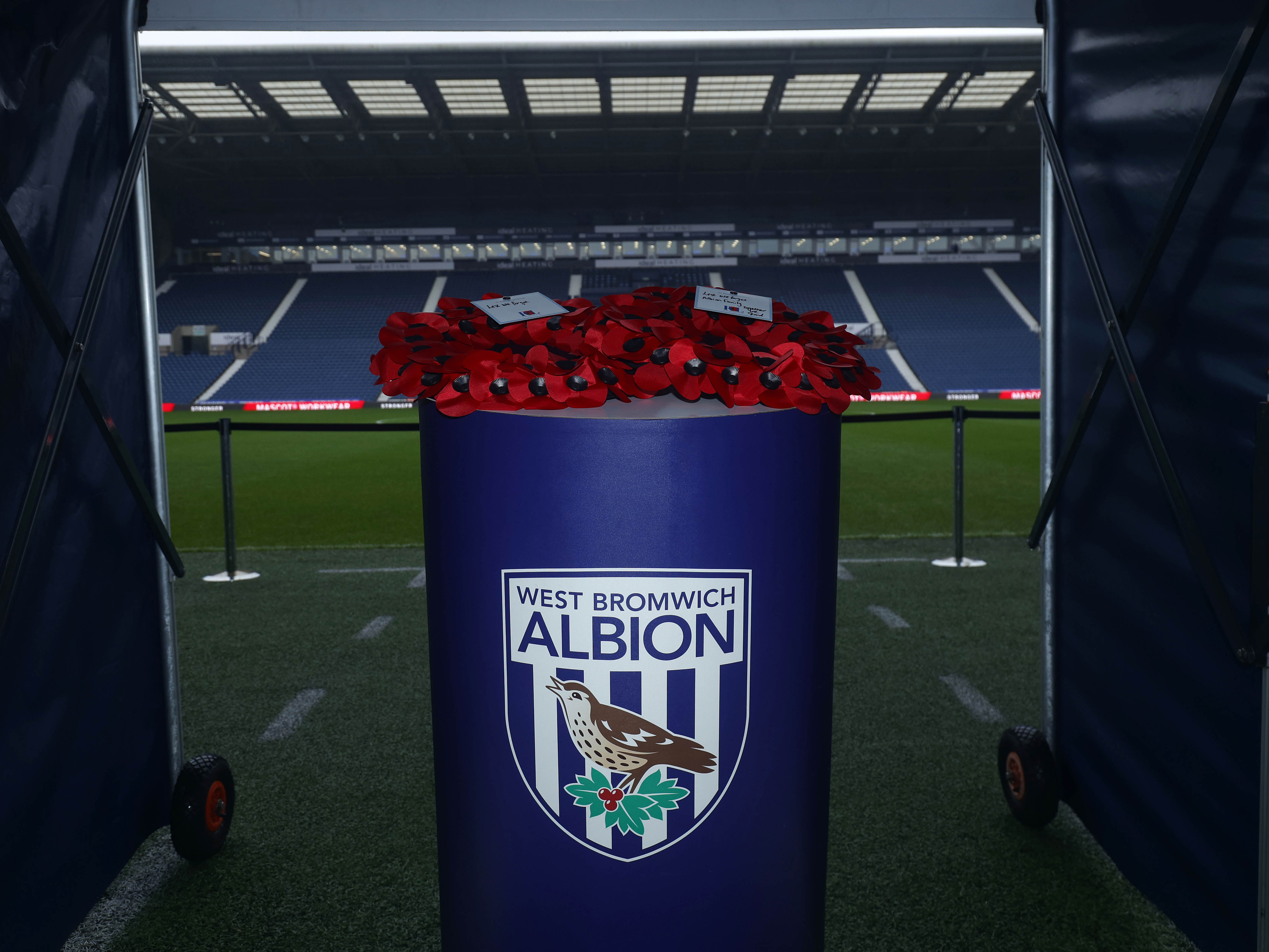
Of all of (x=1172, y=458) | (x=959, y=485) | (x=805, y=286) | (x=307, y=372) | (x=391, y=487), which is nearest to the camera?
(x=1172, y=458)

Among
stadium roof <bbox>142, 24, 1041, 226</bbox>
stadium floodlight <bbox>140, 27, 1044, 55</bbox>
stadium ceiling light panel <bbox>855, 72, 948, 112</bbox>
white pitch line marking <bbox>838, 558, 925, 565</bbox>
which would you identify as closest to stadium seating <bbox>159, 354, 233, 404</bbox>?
stadium roof <bbox>142, 24, 1041, 226</bbox>

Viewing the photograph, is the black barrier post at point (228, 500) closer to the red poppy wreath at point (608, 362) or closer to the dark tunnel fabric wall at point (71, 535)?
the dark tunnel fabric wall at point (71, 535)

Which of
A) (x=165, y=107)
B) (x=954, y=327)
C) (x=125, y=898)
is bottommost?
(x=125, y=898)

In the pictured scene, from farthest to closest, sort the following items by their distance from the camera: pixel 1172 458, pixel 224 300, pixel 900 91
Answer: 1. pixel 224 300
2. pixel 900 91
3. pixel 1172 458

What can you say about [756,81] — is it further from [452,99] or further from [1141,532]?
[1141,532]

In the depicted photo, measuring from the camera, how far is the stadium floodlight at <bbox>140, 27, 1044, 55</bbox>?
79.8 inches

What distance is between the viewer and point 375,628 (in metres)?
3.94

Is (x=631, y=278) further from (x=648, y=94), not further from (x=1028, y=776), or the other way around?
(x=1028, y=776)

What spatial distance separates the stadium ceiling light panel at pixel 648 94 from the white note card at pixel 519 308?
21521mm

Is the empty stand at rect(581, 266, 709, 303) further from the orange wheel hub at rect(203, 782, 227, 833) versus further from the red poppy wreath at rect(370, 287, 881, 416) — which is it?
the red poppy wreath at rect(370, 287, 881, 416)

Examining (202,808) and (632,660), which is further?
(202,808)

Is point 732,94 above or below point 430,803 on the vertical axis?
above

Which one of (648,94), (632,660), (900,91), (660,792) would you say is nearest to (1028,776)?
(660,792)

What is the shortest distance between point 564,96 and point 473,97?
2.37 m
